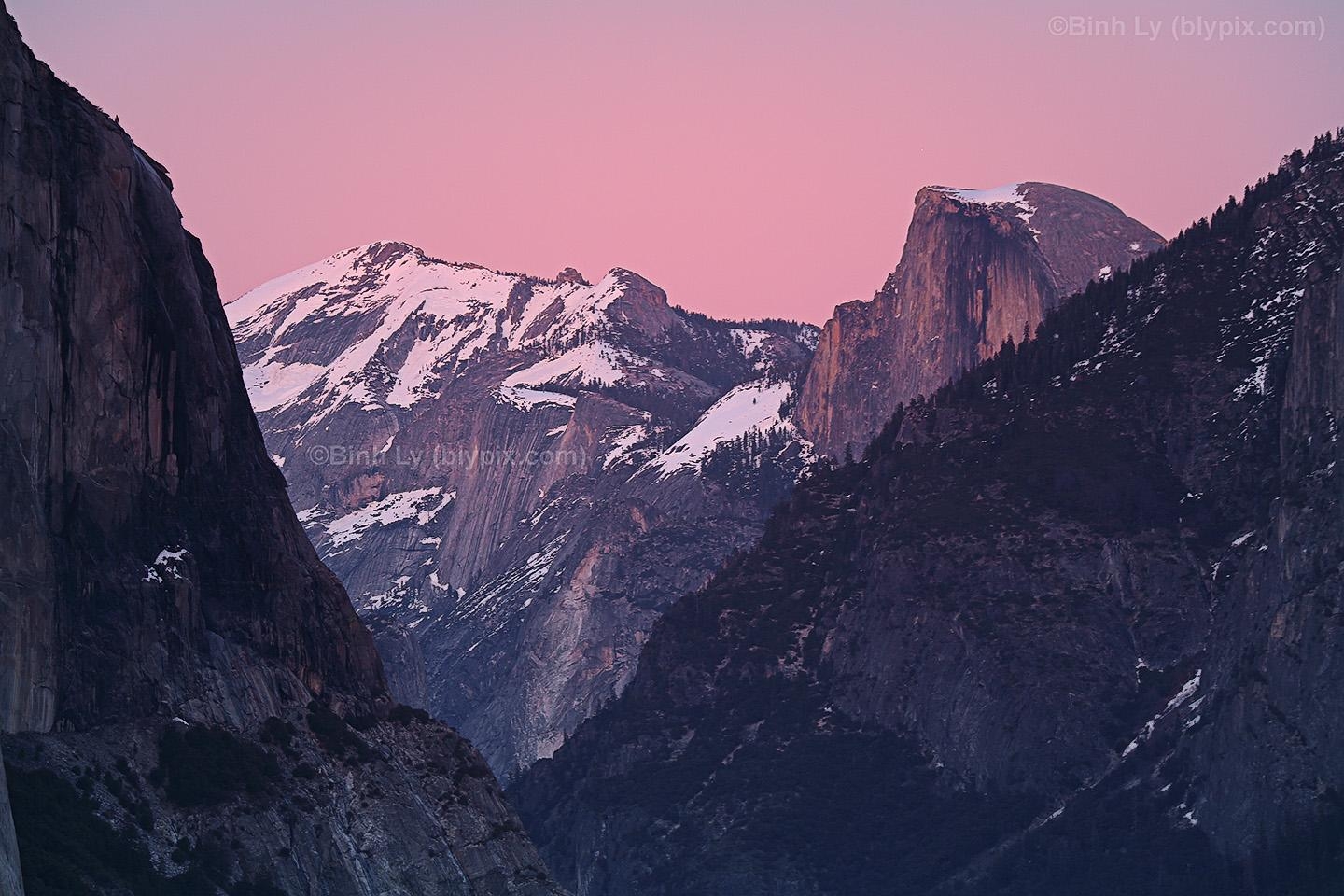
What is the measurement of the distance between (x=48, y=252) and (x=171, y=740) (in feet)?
97.9

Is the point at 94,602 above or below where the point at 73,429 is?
below

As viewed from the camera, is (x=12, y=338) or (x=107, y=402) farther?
(x=107, y=402)

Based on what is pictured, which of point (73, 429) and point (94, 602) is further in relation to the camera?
point (94, 602)

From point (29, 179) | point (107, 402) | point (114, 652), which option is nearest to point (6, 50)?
point (29, 179)

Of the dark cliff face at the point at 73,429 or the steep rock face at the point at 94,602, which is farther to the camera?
the dark cliff face at the point at 73,429

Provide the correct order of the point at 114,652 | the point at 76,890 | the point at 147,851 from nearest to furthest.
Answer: the point at 76,890 → the point at 147,851 → the point at 114,652

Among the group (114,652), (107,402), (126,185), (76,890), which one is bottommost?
(76,890)

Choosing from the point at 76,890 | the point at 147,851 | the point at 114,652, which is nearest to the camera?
the point at 76,890

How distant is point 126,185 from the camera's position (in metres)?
199

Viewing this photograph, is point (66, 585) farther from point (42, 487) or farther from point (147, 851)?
point (147, 851)

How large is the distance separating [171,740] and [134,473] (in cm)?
1793

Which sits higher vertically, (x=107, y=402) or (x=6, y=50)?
(x=6, y=50)

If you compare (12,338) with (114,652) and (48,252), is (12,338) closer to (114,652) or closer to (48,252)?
(48,252)

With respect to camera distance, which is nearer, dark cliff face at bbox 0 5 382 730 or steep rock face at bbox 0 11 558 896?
steep rock face at bbox 0 11 558 896
